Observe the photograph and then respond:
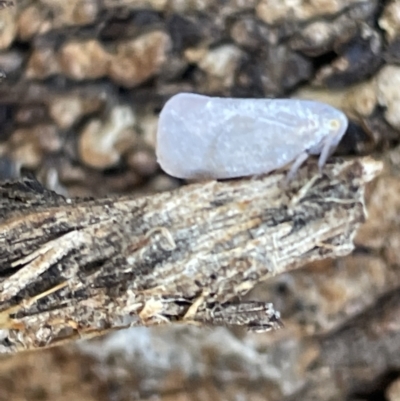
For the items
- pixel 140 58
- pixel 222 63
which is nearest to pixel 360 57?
pixel 222 63

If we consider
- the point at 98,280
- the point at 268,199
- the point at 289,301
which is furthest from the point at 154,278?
the point at 289,301

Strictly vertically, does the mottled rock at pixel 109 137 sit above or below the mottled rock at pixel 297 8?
below

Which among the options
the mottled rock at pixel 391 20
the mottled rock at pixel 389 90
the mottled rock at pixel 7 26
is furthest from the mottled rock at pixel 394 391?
the mottled rock at pixel 7 26

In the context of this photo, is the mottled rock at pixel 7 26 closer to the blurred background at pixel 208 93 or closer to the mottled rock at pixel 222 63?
the blurred background at pixel 208 93

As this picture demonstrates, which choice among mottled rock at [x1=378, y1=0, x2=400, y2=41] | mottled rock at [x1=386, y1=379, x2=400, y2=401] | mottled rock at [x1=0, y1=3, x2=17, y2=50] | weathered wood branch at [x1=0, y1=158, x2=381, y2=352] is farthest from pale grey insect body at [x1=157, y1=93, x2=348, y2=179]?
mottled rock at [x1=386, y1=379, x2=400, y2=401]

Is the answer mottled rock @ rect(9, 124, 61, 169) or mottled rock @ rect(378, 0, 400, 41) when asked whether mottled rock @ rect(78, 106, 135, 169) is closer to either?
mottled rock @ rect(9, 124, 61, 169)

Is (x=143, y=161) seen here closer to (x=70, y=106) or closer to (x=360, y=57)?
(x=70, y=106)

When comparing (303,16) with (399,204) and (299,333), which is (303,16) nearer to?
(399,204)
